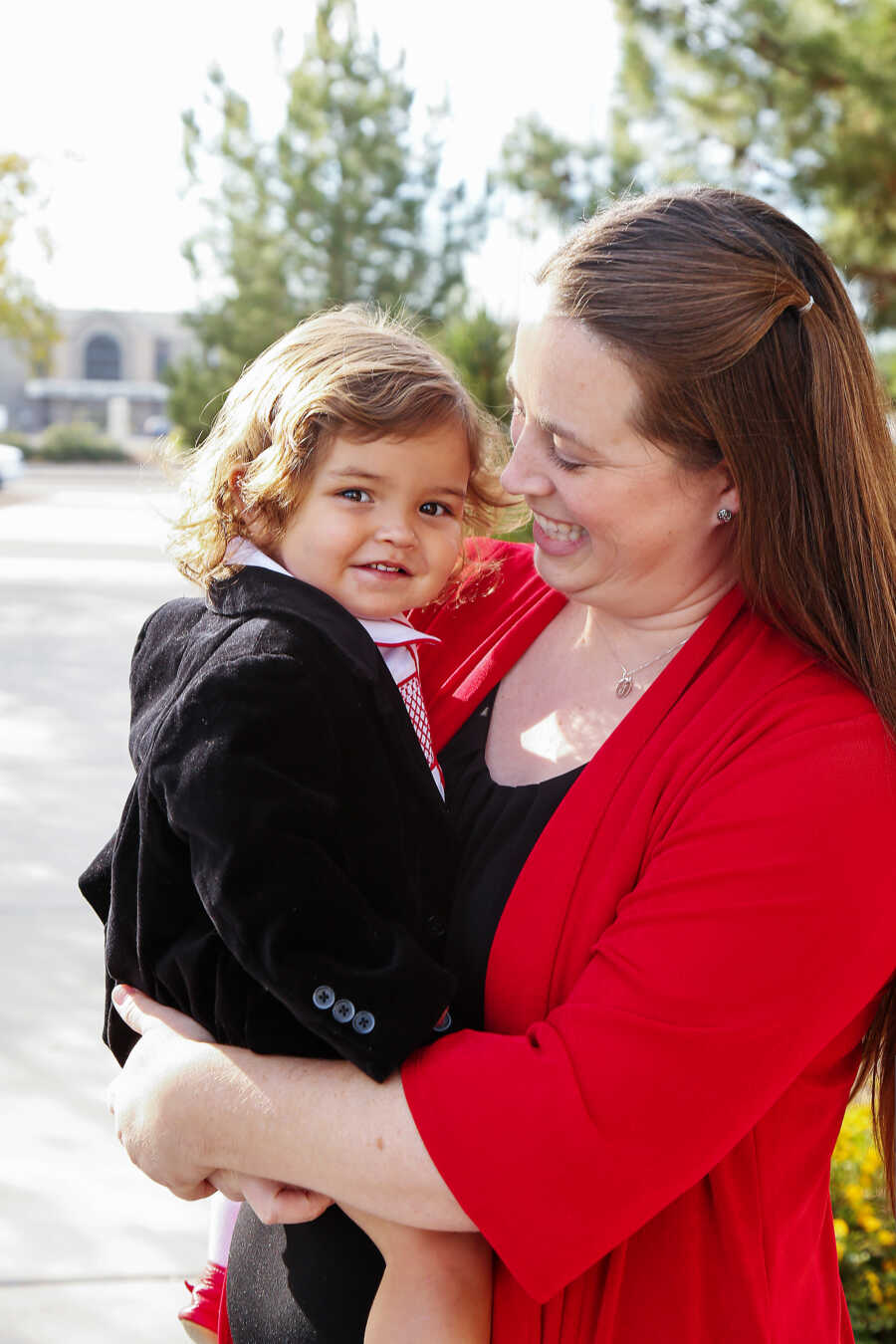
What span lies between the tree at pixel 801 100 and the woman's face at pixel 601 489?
27.0 ft

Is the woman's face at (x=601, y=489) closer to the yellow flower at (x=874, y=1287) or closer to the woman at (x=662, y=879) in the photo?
the woman at (x=662, y=879)

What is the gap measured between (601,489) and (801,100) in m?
9.28

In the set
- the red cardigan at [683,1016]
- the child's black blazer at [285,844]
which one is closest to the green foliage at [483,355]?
the child's black blazer at [285,844]

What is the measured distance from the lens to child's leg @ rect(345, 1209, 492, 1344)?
136 centimetres

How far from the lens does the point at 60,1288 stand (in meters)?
2.82

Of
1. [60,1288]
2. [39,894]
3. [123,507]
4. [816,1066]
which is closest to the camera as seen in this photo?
[816,1066]

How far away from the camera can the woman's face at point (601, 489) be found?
1510 mm

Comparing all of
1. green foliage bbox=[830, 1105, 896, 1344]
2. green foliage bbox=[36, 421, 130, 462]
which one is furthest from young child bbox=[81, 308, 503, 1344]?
green foliage bbox=[36, 421, 130, 462]

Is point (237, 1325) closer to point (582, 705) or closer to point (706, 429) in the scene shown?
point (582, 705)

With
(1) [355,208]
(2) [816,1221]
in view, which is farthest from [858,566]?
(1) [355,208]

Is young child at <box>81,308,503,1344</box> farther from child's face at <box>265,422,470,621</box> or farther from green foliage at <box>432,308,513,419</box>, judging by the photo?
green foliage at <box>432,308,513,419</box>

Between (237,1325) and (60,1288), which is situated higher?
(237,1325)

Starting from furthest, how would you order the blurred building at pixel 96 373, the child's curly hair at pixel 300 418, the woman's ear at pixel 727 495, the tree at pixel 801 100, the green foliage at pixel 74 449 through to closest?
1. the blurred building at pixel 96 373
2. the green foliage at pixel 74 449
3. the tree at pixel 801 100
4. the child's curly hair at pixel 300 418
5. the woman's ear at pixel 727 495

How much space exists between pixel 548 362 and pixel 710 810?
0.54 m
